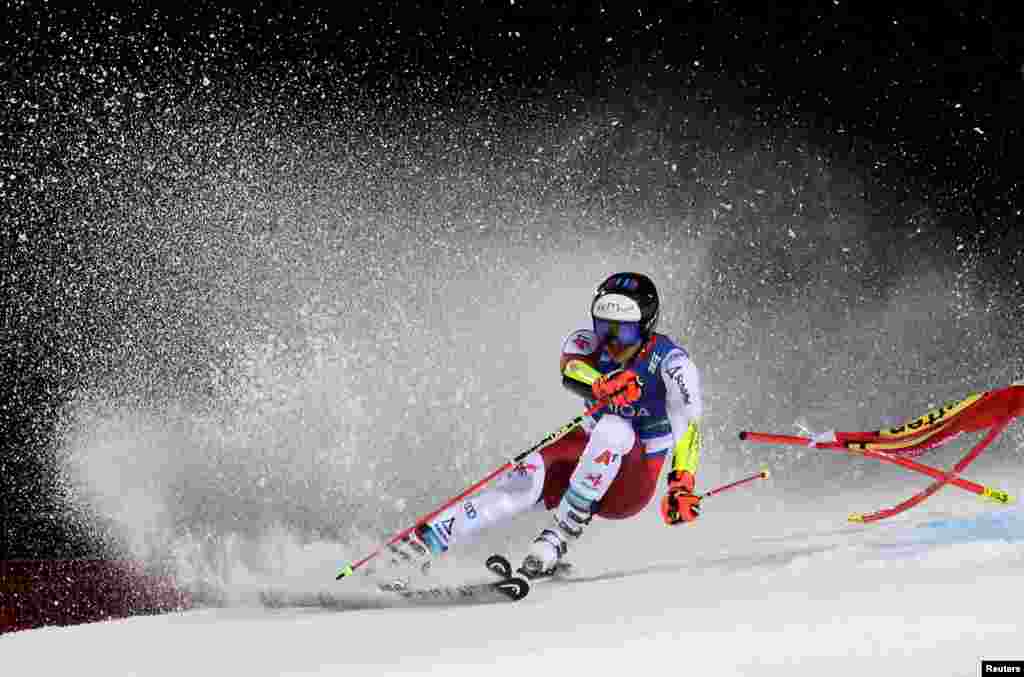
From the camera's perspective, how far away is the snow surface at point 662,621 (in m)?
3.83

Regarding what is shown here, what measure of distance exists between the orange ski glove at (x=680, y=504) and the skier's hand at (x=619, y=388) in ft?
1.61

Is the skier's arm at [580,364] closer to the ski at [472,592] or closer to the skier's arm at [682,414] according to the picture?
the skier's arm at [682,414]

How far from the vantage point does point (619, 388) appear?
5164mm

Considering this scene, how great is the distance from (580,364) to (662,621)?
1.52 meters

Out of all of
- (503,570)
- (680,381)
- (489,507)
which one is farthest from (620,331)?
(503,570)

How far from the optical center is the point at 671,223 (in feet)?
29.6

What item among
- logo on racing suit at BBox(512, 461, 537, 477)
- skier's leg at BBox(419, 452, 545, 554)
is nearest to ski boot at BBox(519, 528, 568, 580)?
skier's leg at BBox(419, 452, 545, 554)

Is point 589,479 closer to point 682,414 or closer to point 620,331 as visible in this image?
point 682,414

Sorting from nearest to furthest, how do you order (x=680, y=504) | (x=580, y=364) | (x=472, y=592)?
(x=680, y=504) → (x=472, y=592) → (x=580, y=364)

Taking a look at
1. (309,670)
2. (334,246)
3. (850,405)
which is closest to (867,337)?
(850,405)

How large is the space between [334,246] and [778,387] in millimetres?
4272
